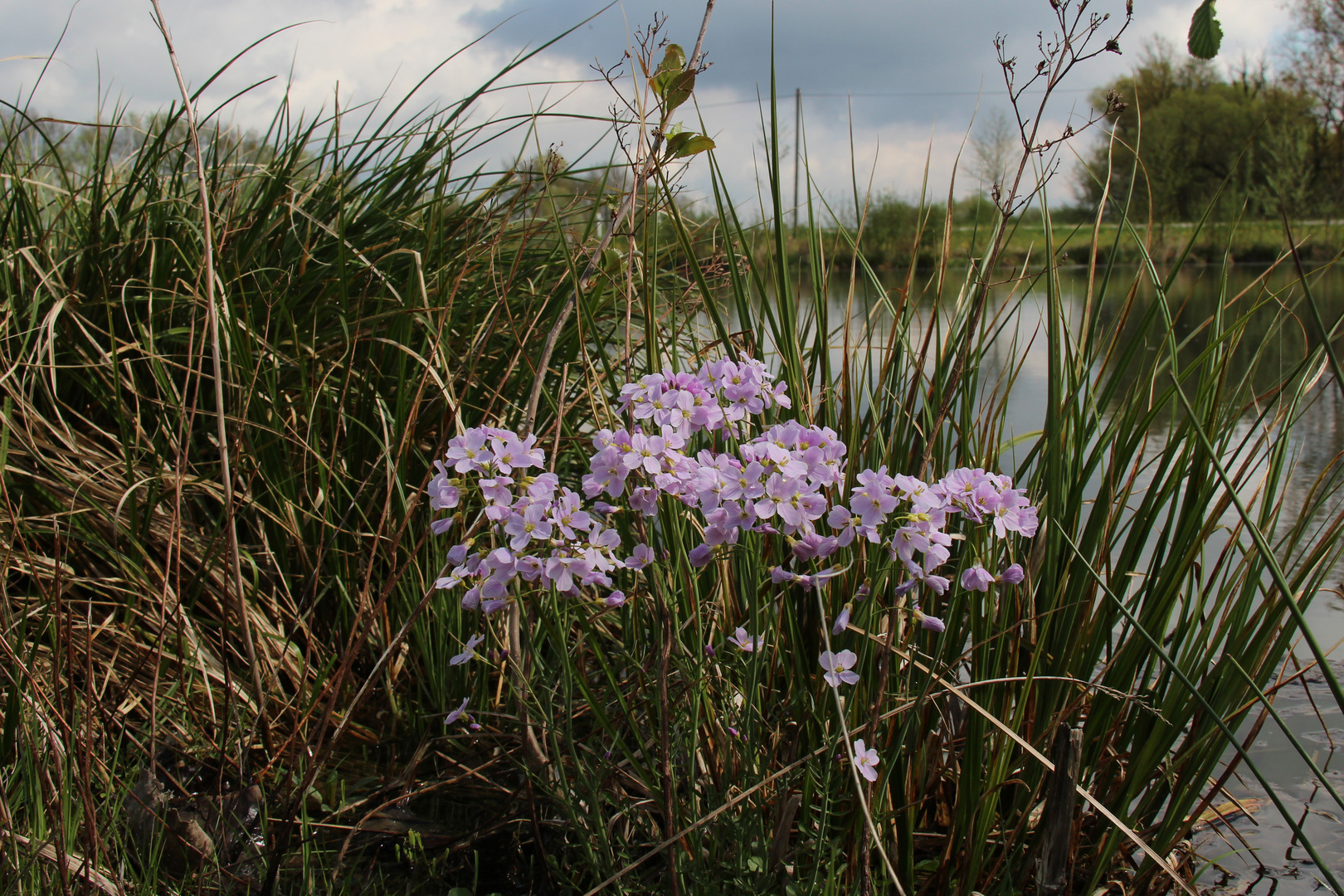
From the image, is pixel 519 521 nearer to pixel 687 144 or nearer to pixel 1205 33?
pixel 687 144

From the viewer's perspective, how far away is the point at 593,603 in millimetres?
1661

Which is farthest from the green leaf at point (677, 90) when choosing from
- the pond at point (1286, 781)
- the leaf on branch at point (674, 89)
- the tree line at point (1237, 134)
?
the tree line at point (1237, 134)

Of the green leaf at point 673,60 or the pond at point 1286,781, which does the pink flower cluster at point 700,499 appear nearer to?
the green leaf at point 673,60

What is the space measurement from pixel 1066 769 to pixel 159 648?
124cm

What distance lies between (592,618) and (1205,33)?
101cm

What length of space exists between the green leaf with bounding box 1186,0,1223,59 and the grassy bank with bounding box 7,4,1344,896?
371 millimetres

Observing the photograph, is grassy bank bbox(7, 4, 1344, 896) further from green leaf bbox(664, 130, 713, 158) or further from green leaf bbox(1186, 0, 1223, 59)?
green leaf bbox(1186, 0, 1223, 59)

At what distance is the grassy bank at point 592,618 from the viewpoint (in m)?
1.06

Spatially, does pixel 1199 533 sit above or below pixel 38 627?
above

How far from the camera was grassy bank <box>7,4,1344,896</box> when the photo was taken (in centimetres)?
106

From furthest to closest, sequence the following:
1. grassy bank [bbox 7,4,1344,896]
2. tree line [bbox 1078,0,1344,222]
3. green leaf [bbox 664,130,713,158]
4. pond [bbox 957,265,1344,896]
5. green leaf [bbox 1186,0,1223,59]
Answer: tree line [bbox 1078,0,1344,222] < pond [bbox 957,265,1344,896] < green leaf [bbox 664,130,713,158] < grassy bank [bbox 7,4,1344,896] < green leaf [bbox 1186,0,1223,59]

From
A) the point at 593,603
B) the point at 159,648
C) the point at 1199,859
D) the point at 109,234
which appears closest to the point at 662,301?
the point at 593,603

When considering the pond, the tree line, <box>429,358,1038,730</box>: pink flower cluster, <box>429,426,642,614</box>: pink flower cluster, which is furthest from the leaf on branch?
the tree line

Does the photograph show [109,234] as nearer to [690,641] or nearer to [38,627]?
[38,627]
